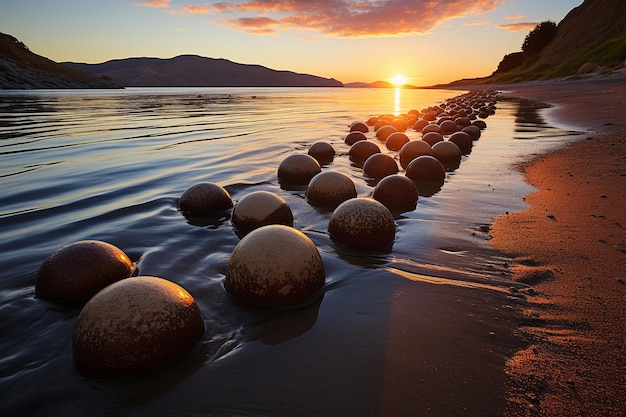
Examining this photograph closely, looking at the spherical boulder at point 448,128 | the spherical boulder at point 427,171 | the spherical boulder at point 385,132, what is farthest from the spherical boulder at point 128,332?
the spherical boulder at point 448,128

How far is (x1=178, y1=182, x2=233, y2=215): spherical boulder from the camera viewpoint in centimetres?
658

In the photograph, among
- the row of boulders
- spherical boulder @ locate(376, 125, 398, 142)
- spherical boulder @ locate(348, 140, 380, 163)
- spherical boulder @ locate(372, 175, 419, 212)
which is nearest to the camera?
the row of boulders

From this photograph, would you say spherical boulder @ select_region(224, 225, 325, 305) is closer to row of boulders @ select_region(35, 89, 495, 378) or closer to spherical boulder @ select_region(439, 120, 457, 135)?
row of boulders @ select_region(35, 89, 495, 378)

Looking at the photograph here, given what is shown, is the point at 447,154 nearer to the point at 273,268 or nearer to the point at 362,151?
the point at 362,151

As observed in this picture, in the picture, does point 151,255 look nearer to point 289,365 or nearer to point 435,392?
point 289,365

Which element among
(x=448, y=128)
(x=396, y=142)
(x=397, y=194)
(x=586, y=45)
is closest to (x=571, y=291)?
(x=397, y=194)

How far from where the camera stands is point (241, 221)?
5.75 meters

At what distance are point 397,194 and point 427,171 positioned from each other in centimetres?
217

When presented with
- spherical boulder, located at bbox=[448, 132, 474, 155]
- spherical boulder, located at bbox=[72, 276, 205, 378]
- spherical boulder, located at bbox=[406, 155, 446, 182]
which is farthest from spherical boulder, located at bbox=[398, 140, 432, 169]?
spherical boulder, located at bbox=[72, 276, 205, 378]

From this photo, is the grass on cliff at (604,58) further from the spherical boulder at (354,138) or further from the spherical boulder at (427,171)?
the spherical boulder at (427,171)

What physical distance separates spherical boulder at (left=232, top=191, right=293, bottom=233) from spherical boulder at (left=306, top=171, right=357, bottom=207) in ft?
4.49

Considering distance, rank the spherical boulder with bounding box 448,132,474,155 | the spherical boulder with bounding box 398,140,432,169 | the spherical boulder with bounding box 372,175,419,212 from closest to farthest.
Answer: the spherical boulder with bounding box 372,175,419,212, the spherical boulder with bounding box 398,140,432,169, the spherical boulder with bounding box 448,132,474,155

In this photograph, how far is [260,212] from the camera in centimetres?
565

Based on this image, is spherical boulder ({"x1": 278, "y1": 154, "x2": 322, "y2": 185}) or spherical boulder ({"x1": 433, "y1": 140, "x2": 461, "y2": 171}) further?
spherical boulder ({"x1": 433, "y1": 140, "x2": 461, "y2": 171})
